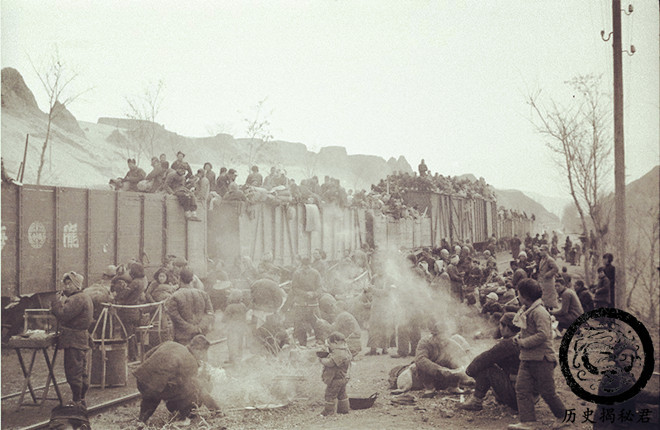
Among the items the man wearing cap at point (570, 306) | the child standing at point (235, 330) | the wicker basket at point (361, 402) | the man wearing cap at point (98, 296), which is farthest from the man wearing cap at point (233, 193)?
the man wearing cap at point (570, 306)

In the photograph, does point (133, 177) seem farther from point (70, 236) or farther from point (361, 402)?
point (361, 402)

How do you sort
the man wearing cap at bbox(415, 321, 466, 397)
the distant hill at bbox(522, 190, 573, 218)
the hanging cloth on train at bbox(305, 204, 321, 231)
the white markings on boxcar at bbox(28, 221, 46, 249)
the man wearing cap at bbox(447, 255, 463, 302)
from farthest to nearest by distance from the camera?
the distant hill at bbox(522, 190, 573, 218)
the hanging cloth on train at bbox(305, 204, 321, 231)
the man wearing cap at bbox(447, 255, 463, 302)
the white markings on boxcar at bbox(28, 221, 46, 249)
the man wearing cap at bbox(415, 321, 466, 397)

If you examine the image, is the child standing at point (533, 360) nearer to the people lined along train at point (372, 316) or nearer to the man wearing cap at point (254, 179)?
the people lined along train at point (372, 316)

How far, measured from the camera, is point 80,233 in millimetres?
9977

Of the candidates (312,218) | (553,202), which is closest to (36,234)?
(312,218)

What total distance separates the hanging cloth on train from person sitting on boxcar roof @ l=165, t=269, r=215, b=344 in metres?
8.08

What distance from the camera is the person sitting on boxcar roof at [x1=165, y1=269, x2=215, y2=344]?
8141 millimetres

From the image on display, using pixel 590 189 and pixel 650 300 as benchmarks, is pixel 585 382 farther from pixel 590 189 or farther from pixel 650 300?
pixel 590 189

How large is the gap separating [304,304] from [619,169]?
6141mm

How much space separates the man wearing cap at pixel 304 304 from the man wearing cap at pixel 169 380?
3.75 m

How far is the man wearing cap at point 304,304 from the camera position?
1058 centimetres

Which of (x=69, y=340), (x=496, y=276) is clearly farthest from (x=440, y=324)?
(x=496, y=276)

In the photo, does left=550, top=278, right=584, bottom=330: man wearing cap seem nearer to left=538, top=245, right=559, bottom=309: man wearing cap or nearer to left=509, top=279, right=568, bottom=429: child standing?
left=538, top=245, right=559, bottom=309: man wearing cap

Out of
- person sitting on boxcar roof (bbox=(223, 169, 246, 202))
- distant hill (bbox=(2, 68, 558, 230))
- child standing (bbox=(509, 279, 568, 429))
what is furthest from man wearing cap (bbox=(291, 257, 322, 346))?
distant hill (bbox=(2, 68, 558, 230))
